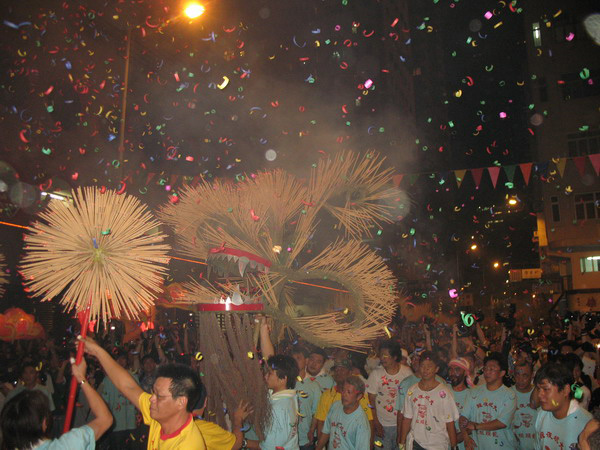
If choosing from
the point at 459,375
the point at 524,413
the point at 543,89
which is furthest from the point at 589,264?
the point at 524,413

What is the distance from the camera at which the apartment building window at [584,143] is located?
1097 inches

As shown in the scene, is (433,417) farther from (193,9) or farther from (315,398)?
(193,9)

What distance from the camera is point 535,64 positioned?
3028 centimetres

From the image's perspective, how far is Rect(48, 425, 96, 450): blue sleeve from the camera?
116 inches

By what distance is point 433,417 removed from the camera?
5.13 meters

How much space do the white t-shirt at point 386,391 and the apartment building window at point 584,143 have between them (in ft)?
84.7

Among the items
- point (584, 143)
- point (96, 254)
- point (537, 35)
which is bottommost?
point (96, 254)

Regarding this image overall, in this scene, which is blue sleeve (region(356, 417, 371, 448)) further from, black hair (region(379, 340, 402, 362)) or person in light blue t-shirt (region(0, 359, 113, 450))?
person in light blue t-shirt (region(0, 359, 113, 450))

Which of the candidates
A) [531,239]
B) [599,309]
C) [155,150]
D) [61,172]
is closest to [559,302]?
[599,309]

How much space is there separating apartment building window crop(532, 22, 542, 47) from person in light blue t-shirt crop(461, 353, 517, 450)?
29770 mm

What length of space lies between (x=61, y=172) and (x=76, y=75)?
1.92m

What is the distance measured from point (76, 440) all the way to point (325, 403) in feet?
10.8

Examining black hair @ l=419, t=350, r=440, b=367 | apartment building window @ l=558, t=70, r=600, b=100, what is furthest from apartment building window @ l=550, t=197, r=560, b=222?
black hair @ l=419, t=350, r=440, b=367

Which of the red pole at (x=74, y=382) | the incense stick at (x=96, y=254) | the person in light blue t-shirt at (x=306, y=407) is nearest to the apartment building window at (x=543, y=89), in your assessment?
the person in light blue t-shirt at (x=306, y=407)
